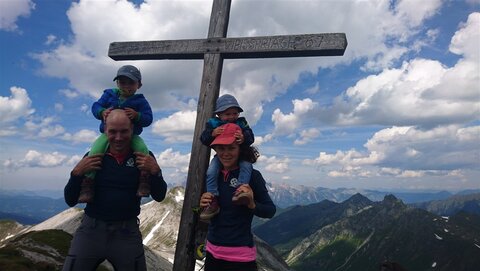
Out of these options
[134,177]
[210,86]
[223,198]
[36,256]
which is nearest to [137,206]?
[134,177]

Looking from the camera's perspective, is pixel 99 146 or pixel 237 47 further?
pixel 237 47

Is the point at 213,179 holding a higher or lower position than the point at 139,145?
lower

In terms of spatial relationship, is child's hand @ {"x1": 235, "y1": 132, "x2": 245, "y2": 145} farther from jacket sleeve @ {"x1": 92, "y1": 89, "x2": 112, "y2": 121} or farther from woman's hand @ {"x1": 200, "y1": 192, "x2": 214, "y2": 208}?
jacket sleeve @ {"x1": 92, "y1": 89, "x2": 112, "y2": 121}

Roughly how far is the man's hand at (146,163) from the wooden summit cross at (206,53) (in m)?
1.36

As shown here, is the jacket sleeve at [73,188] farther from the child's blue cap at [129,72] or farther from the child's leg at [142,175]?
the child's blue cap at [129,72]

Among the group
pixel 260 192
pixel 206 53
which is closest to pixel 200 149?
pixel 260 192

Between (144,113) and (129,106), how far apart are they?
10.4 inches

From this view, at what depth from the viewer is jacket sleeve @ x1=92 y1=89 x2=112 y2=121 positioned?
5.97 m

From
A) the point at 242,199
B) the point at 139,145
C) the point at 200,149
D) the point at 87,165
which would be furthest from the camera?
the point at 200,149

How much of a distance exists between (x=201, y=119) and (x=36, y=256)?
48.4ft

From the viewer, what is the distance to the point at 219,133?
556 cm

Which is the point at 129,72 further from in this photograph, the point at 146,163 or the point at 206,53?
the point at 206,53

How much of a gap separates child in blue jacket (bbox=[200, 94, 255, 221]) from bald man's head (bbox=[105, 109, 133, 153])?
1.18m

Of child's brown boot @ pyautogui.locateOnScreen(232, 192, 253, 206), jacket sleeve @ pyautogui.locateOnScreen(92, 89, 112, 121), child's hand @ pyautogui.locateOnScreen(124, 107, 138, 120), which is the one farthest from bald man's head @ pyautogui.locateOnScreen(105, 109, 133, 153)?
child's brown boot @ pyautogui.locateOnScreen(232, 192, 253, 206)
